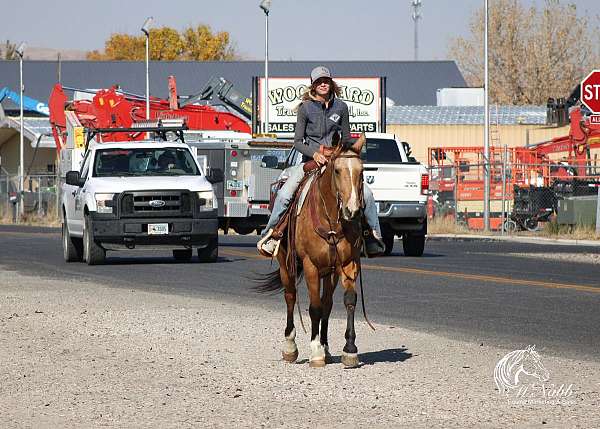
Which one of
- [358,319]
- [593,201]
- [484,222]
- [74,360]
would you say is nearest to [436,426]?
[74,360]

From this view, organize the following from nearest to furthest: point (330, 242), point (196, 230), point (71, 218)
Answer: point (330, 242), point (196, 230), point (71, 218)

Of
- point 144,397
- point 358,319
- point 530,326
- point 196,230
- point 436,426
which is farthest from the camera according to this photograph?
point 196,230

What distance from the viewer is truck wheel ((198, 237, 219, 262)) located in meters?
26.3

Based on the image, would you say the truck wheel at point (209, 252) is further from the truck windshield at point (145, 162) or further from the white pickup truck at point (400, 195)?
the white pickup truck at point (400, 195)

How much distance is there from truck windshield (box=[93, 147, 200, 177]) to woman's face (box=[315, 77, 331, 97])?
545 inches

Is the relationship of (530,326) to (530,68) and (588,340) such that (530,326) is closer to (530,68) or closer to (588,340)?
(588,340)

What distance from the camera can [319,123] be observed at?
12789 millimetres

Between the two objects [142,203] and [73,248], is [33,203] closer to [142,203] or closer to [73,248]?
[73,248]

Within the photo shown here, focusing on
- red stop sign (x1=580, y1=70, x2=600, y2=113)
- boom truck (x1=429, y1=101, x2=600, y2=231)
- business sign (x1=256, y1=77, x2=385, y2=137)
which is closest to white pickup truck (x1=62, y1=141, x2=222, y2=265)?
red stop sign (x1=580, y1=70, x2=600, y2=113)

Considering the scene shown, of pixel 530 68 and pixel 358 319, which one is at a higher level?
pixel 530 68

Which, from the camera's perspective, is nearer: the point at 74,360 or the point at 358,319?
the point at 74,360

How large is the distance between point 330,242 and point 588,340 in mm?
3223

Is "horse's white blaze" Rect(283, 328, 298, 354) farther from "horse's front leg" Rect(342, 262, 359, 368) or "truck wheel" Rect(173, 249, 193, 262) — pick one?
"truck wheel" Rect(173, 249, 193, 262)

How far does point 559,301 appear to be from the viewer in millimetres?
18234
